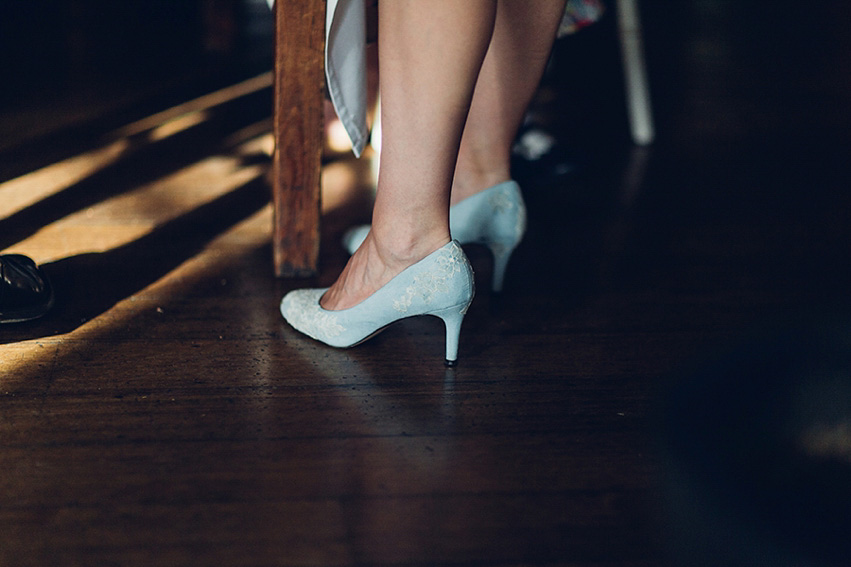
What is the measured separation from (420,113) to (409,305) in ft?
0.56

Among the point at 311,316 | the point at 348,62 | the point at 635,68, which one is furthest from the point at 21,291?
the point at 635,68

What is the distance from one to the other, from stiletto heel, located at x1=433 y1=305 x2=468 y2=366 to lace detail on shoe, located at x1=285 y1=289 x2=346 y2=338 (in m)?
0.10

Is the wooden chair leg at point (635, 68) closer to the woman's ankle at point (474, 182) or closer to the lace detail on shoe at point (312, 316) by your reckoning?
the woman's ankle at point (474, 182)

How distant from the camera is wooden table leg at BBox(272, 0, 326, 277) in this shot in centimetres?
69

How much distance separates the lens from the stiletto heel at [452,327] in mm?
613

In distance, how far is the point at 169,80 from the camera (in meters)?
1.62

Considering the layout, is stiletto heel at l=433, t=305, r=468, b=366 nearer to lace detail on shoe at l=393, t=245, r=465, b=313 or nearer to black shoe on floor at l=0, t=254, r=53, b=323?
lace detail on shoe at l=393, t=245, r=465, b=313

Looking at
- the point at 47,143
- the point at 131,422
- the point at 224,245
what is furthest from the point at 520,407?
the point at 47,143

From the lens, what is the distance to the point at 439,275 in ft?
1.94

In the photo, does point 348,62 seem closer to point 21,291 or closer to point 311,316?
point 311,316

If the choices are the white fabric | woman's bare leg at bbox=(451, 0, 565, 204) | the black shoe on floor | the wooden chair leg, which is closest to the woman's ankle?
woman's bare leg at bbox=(451, 0, 565, 204)

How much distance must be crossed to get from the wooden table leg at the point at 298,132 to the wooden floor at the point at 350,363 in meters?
0.05

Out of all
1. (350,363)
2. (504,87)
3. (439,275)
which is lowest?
(350,363)

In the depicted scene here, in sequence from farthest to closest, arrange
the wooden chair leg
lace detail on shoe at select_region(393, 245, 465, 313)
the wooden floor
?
the wooden chair leg
lace detail on shoe at select_region(393, 245, 465, 313)
the wooden floor
